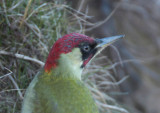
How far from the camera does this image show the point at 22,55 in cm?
236

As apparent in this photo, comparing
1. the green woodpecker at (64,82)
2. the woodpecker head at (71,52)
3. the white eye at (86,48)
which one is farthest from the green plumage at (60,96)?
the white eye at (86,48)

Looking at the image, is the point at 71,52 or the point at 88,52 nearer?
the point at 71,52

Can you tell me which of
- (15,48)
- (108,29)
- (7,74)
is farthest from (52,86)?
(108,29)

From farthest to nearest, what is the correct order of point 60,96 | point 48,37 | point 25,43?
1. point 48,37
2. point 25,43
3. point 60,96

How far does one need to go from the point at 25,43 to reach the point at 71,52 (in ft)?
1.93

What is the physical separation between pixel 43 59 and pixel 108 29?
1905 millimetres

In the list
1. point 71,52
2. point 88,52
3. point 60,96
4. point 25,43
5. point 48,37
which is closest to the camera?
point 60,96

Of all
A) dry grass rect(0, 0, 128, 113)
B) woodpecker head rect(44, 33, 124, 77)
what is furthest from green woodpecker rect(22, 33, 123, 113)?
dry grass rect(0, 0, 128, 113)

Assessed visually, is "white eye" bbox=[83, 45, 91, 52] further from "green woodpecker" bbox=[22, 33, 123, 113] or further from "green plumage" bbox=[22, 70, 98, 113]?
"green plumage" bbox=[22, 70, 98, 113]

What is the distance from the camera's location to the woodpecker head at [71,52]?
2.07m

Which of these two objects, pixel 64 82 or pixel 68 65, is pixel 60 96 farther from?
pixel 68 65

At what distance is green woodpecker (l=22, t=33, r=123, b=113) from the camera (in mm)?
1913

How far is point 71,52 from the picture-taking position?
208 centimetres

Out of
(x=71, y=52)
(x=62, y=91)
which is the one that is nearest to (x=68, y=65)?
(x=71, y=52)
